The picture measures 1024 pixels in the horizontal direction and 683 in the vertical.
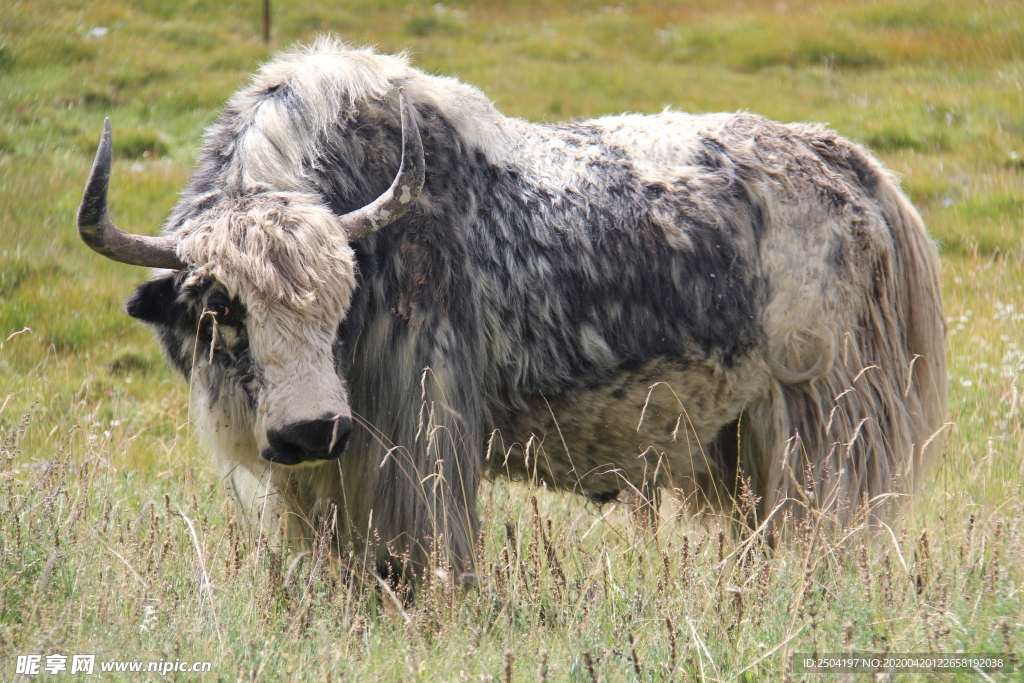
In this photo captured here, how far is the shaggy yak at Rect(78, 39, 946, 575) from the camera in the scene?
3.47m

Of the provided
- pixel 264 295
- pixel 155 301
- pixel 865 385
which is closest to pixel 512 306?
pixel 264 295

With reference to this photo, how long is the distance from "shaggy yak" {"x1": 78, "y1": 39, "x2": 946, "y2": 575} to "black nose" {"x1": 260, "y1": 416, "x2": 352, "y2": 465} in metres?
0.01

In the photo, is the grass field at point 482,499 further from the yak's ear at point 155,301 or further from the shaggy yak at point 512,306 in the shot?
the yak's ear at point 155,301

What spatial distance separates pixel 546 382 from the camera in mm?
4090

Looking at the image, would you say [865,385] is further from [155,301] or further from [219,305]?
[155,301]

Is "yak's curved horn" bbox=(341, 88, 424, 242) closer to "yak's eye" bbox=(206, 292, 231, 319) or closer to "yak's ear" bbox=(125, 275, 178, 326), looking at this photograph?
"yak's eye" bbox=(206, 292, 231, 319)

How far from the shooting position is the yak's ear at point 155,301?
11.7 ft

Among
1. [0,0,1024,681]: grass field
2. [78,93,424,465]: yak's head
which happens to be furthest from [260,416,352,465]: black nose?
[0,0,1024,681]: grass field

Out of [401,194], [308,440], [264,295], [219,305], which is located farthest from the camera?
[401,194]

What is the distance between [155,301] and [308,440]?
3.04ft

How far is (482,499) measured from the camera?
191 inches

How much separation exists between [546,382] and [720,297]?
34.2 inches

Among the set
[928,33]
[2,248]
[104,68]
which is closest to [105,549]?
[2,248]

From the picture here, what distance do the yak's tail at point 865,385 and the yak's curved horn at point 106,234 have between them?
8.64 feet
